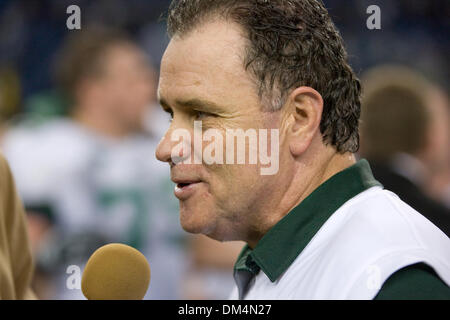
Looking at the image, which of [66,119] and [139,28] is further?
[139,28]

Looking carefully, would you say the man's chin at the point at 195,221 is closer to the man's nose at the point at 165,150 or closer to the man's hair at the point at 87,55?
the man's nose at the point at 165,150

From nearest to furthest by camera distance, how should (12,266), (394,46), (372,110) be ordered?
1. (12,266)
2. (372,110)
3. (394,46)

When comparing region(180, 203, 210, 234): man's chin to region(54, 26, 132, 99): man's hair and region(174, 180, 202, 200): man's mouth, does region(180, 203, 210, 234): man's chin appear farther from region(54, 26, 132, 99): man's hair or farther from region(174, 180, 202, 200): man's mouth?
region(54, 26, 132, 99): man's hair

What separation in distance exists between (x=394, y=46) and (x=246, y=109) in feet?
15.6

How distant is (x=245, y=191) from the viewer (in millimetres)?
1331

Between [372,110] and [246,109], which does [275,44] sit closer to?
[246,109]

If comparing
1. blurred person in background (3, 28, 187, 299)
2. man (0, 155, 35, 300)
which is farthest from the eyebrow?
blurred person in background (3, 28, 187, 299)

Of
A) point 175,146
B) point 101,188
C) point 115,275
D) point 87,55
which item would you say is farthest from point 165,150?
point 87,55

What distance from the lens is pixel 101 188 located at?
11.0ft

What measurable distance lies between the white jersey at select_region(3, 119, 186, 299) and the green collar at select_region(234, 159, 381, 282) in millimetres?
2060

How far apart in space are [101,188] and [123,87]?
0.69 m

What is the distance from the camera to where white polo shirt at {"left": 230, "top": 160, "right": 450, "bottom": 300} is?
111 cm

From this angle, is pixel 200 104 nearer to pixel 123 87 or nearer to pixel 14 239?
pixel 14 239
